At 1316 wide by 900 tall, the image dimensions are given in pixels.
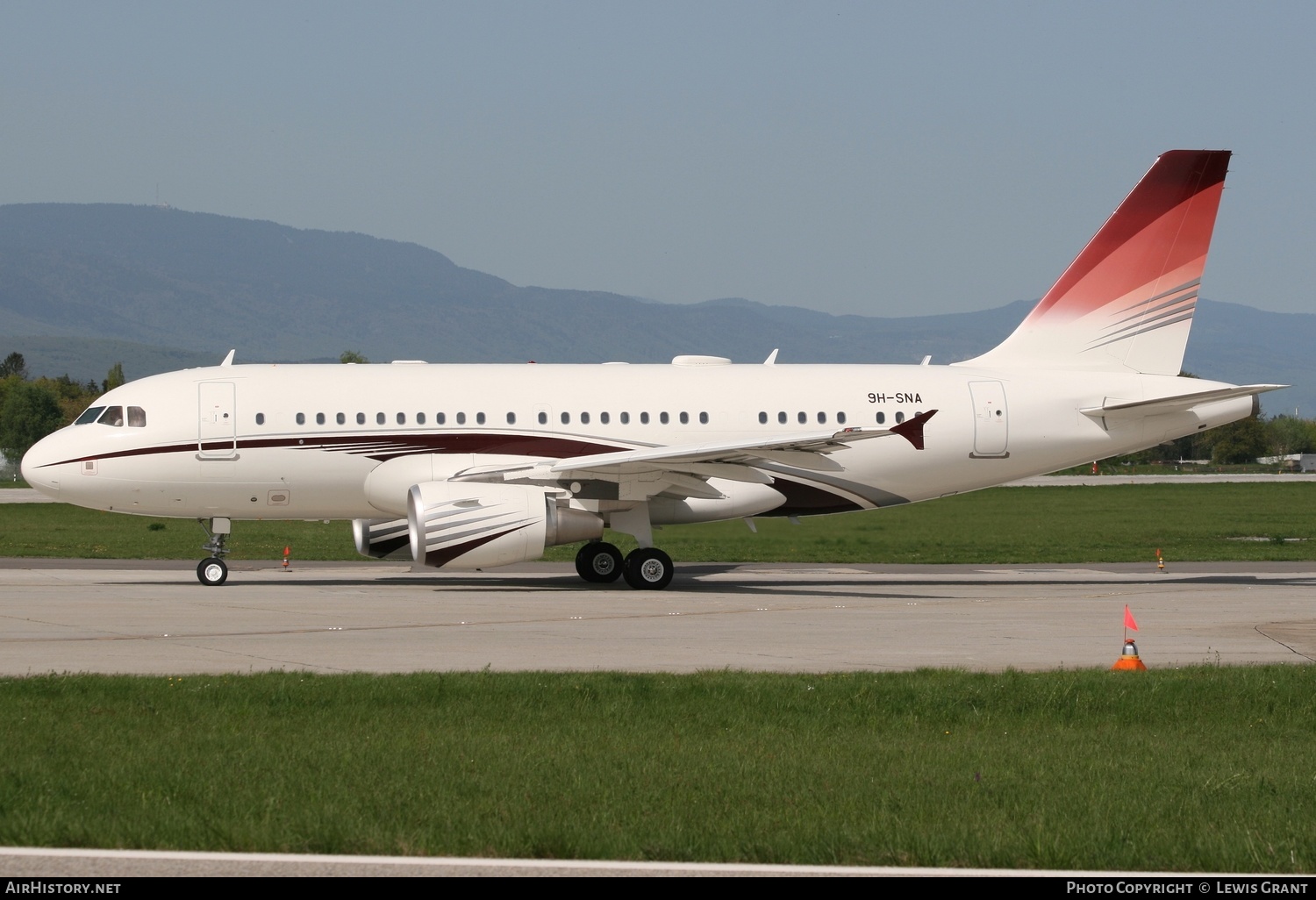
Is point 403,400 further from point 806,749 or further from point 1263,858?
point 1263,858

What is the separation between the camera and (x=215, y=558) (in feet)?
83.6

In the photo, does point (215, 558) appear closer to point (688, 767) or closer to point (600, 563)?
point (600, 563)

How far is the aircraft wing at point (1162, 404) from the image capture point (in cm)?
2627

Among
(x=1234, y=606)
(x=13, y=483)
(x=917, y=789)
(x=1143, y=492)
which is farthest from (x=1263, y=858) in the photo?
(x=13, y=483)

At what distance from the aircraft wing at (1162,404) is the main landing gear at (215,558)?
50.7ft

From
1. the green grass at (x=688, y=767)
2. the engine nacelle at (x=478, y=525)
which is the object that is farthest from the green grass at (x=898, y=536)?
the green grass at (x=688, y=767)

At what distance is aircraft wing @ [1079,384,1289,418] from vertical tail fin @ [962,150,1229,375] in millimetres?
1010

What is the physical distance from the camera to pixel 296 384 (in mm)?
25828

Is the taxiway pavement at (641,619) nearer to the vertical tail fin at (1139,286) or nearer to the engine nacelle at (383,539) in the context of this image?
the engine nacelle at (383,539)

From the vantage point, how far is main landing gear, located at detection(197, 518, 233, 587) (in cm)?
2511

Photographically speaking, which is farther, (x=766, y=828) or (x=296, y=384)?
(x=296, y=384)

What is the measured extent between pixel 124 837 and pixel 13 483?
81.8 meters

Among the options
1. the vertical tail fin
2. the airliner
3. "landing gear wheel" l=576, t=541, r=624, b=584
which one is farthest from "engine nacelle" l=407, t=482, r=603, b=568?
the vertical tail fin

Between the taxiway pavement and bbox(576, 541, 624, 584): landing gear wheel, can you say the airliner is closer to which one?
bbox(576, 541, 624, 584): landing gear wheel
